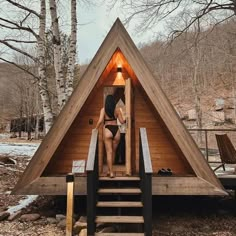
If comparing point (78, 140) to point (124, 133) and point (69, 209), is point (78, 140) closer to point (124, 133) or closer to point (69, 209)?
point (124, 133)

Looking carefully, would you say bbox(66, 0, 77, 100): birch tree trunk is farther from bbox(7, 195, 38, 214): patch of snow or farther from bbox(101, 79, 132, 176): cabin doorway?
bbox(7, 195, 38, 214): patch of snow

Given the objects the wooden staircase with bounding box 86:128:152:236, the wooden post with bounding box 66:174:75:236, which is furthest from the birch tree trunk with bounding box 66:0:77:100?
the wooden post with bounding box 66:174:75:236

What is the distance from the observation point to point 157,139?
663cm

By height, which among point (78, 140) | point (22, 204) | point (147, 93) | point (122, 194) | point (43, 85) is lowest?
point (22, 204)

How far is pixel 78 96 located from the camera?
562 centimetres

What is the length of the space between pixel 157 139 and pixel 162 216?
1783 mm

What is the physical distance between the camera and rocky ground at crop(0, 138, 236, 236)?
523 cm

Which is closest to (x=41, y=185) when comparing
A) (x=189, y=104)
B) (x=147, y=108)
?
(x=147, y=108)

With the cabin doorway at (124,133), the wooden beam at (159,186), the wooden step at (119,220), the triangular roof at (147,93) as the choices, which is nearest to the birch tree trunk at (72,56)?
the cabin doorway at (124,133)

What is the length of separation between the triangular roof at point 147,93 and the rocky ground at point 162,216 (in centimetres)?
77

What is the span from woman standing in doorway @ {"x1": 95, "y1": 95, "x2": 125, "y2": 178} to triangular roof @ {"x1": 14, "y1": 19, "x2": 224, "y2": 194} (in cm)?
58

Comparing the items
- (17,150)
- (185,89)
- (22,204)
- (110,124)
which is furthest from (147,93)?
(185,89)

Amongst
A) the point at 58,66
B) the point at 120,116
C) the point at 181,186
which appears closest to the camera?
the point at 181,186

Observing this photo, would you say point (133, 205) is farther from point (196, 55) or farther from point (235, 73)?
point (235, 73)
